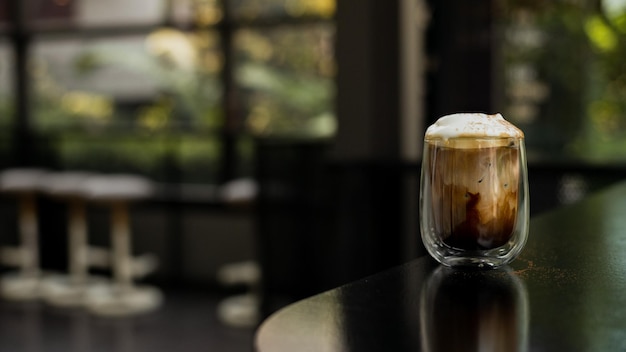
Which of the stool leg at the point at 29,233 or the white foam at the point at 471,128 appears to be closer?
the white foam at the point at 471,128

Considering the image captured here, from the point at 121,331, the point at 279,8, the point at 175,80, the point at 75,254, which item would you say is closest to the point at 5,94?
the point at 175,80

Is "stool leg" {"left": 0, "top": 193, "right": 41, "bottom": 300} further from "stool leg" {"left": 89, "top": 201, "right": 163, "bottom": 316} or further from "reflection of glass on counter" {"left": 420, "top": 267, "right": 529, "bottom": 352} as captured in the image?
"reflection of glass on counter" {"left": 420, "top": 267, "right": 529, "bottom": 352}

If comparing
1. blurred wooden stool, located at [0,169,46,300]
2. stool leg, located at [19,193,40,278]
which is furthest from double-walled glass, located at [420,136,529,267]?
stool leg, located at [19,193,40,278]

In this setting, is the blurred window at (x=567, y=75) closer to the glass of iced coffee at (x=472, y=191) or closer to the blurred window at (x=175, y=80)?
the blurred window at (x=175, y=80)

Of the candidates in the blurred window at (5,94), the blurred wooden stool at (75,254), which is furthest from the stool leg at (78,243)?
the blurred window at (5,94)

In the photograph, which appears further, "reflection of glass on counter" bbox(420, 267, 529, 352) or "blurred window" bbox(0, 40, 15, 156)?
"blurred window" bbox(0, 40, 15, 156)

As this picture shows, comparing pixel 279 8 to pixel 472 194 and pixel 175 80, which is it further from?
pixel 472 194
